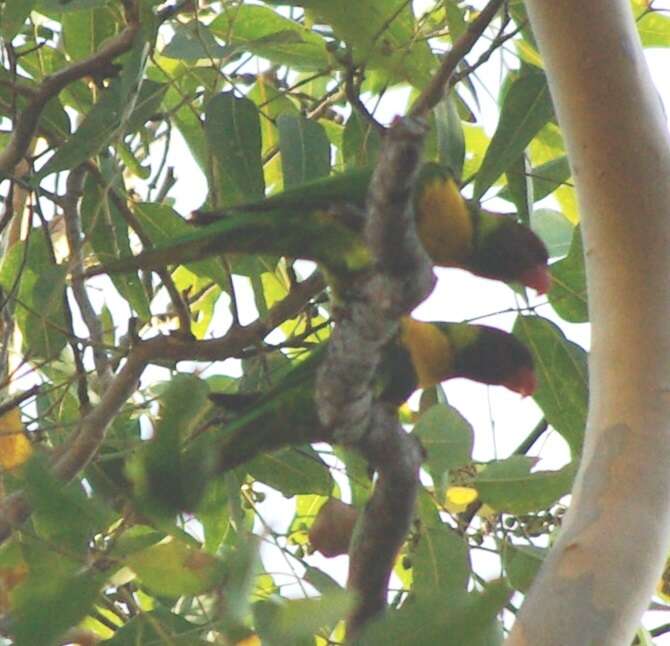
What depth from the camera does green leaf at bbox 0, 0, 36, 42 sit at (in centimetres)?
142

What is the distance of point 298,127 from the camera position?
5.04 ft

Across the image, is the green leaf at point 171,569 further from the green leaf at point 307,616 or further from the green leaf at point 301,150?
the green leaf at point 301,150

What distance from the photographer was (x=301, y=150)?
1.53 metres

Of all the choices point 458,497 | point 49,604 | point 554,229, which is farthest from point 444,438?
point 49,604

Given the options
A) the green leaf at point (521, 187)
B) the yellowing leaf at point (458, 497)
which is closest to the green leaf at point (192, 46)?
the green leaf at point (521, 187)

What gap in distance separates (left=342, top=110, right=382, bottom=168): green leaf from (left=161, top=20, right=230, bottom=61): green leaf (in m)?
0.20

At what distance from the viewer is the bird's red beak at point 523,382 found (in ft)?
5.11

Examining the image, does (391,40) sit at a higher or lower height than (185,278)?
higher

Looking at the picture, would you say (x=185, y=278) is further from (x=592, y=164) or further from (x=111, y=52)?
(x=592, y=164)

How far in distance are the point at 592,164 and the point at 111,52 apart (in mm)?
673

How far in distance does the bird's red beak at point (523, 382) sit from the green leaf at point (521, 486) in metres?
0.13

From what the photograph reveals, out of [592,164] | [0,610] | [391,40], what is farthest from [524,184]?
[0,610]

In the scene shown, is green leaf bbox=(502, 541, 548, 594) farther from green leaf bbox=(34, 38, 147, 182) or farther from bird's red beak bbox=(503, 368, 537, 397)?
green leaf bbox=(34, 38, 147, 182)

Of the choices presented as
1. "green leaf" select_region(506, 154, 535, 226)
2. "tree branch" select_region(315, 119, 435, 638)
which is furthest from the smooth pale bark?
"green leaf" select_region(506, 154, 535, 226)
